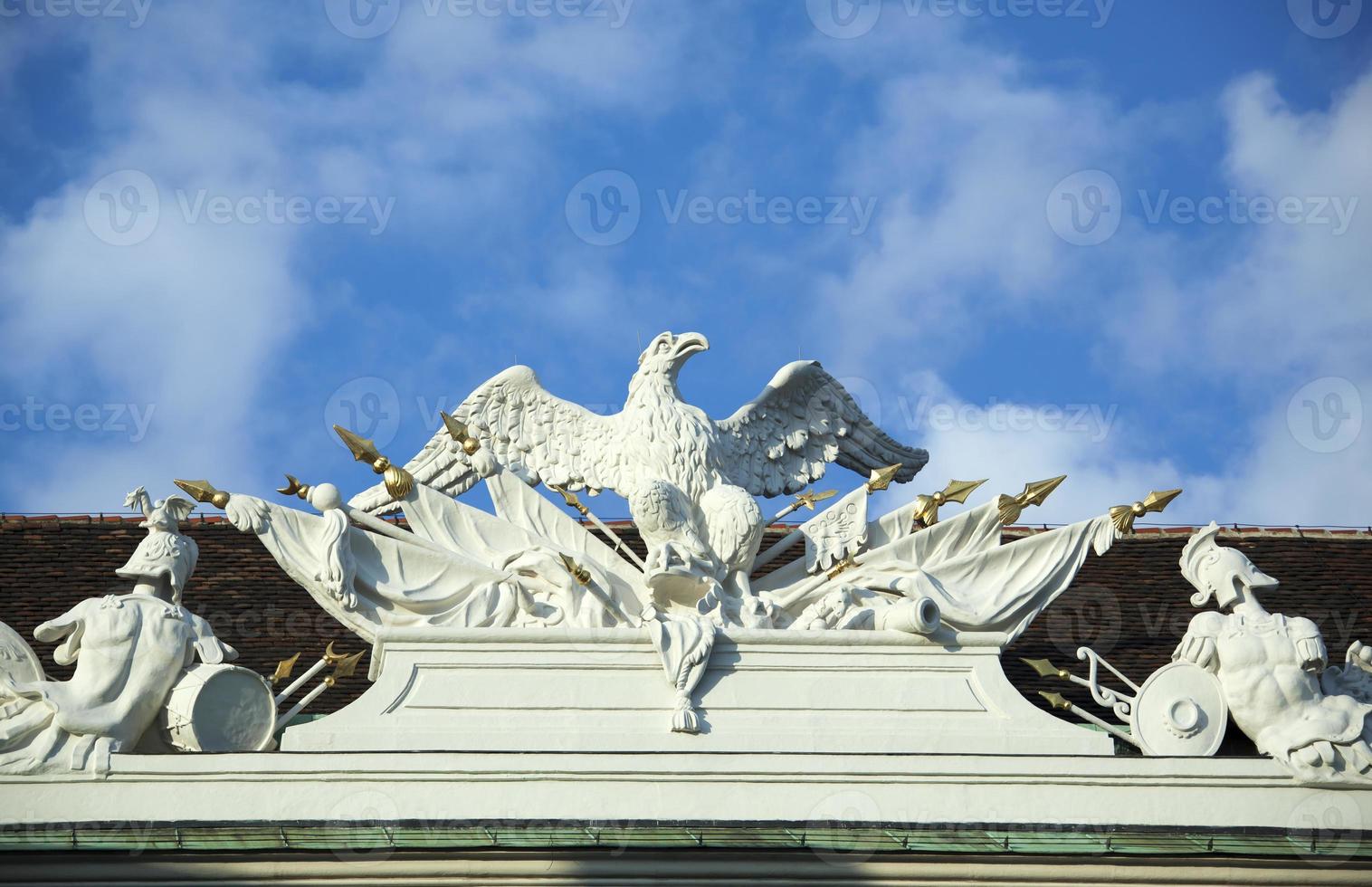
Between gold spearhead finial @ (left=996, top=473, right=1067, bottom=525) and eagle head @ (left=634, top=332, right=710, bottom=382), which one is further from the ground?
eagle head @ (left=634, top=332, right=710, bottom=382)

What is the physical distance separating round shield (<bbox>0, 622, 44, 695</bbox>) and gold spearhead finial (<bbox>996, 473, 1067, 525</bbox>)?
22.4ft

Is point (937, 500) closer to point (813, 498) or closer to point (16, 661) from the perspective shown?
point (813, 498)

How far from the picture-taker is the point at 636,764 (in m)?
13.7

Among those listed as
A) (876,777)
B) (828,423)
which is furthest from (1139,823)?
(828,423)

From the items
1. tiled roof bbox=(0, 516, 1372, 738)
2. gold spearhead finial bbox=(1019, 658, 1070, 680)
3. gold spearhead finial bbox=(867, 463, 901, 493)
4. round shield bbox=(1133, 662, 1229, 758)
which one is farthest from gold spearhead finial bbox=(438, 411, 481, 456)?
round shield bbox=(1133, 662, 1229, 758)

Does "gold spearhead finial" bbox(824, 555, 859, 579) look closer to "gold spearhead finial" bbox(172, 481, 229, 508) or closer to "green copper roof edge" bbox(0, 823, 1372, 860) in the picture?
"green copper roof edge" bbox(0, 823, 1372, 860)

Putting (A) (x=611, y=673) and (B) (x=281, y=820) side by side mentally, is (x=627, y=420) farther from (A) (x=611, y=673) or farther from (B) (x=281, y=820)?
(B) (x=281, y=820)

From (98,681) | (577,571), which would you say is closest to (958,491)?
(577,571)

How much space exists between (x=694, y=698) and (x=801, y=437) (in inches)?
105

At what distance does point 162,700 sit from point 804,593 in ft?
14.7

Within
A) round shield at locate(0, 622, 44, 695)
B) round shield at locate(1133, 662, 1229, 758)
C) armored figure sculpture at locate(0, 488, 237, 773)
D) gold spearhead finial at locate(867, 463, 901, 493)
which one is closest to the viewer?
armored figure sculpture at locate(0, 488, 237, 773)

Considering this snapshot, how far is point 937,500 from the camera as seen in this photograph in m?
15.5

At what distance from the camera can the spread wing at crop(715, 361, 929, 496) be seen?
52.0 feet

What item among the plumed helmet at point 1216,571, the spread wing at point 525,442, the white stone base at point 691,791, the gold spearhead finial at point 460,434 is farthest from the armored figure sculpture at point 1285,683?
the gold spearhead finial at point 460,434
